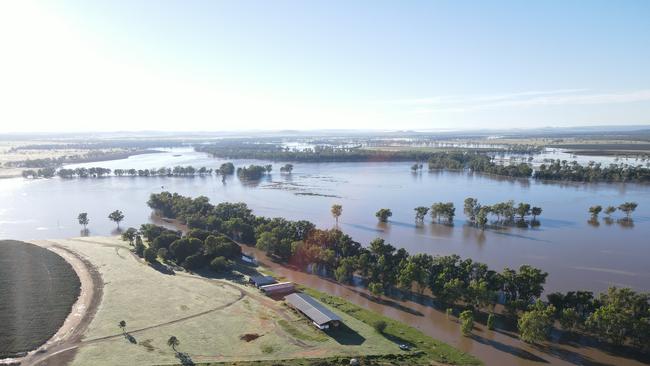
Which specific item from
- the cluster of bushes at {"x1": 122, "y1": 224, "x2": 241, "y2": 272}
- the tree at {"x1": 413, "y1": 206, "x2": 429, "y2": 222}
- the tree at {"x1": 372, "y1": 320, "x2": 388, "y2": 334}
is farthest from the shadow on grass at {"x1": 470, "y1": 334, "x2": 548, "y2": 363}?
the tree at {"x1": 413, "y1": 206, "x2": 429, "y2": 222}

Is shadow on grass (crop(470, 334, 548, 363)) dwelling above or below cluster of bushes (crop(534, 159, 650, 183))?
below

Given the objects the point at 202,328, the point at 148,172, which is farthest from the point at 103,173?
the point at 202,328

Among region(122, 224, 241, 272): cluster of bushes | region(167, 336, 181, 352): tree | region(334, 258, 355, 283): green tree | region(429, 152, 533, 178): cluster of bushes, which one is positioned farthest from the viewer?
region(429, 152, 533, 178): cluster of bushes

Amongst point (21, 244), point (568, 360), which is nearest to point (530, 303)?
point (568, 360)

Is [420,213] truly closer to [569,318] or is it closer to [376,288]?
[376,288]

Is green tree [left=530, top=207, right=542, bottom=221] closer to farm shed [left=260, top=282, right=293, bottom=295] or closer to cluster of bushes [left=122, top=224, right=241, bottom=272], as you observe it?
farm shed [left=260, top=282, right=293, bottom=295]
